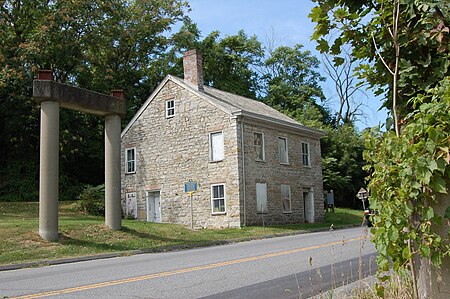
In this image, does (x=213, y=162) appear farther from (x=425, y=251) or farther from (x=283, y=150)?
(x=425, y=251)

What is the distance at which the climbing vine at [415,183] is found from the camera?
10.8 feet

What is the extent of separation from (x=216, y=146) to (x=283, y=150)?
4379 mm

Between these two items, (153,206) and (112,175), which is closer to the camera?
(112,175)

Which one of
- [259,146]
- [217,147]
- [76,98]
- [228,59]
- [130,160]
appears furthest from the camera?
[228,59]

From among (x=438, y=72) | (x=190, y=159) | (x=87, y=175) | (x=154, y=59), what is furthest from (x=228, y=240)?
(x=154, y=59)

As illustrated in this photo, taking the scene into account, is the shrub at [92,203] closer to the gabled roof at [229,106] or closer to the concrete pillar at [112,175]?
the gabled roof at [229,106]

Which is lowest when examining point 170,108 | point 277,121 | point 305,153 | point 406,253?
point 406,253

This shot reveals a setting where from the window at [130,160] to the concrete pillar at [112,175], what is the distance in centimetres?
1191

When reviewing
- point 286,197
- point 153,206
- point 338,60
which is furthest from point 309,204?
point 338,60

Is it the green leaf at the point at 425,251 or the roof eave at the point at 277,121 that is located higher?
the roof eave at the point at 277,121

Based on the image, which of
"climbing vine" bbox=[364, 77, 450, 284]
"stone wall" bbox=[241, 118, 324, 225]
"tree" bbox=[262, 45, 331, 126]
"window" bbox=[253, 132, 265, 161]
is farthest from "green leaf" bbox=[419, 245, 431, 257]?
"tree" bbox=[262, 45, 331, 126]

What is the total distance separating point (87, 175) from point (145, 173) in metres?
12.4

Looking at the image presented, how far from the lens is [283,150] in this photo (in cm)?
2866

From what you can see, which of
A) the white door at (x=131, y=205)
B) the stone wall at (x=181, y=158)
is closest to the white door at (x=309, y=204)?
the stone wall at (x=181, y=158)
